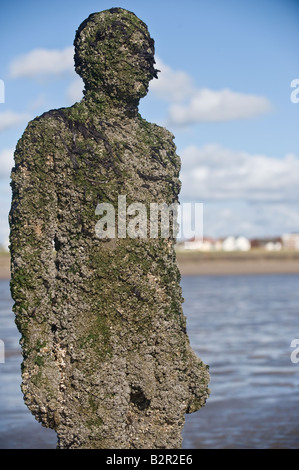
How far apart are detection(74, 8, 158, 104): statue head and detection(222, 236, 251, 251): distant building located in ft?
373

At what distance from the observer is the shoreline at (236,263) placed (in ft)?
307

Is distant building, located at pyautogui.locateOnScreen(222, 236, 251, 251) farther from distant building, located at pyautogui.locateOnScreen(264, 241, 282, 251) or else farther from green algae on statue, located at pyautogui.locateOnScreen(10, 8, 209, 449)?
green algae on statue, located at pyautogui.locateOnScreen(10, 8, 209, 449)

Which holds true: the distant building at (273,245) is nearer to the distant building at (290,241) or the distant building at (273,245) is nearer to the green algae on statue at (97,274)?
the distant building at (290,241)

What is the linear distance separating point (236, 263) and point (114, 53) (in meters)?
92.3

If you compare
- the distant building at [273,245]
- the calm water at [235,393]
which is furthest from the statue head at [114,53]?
the distant building at [273,245]

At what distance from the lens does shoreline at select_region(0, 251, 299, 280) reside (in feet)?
307

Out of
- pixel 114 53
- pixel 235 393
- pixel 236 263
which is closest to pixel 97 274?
pixel 114 53

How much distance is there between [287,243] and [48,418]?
4785 inches

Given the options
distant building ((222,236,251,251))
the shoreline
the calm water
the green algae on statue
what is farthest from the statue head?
distant building ((222,236,251,251))

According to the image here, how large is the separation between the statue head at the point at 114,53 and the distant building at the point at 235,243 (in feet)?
373

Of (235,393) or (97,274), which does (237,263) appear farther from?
(97,274)

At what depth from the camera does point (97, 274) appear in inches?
177
